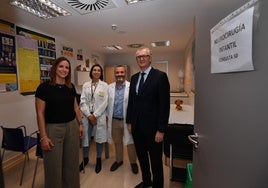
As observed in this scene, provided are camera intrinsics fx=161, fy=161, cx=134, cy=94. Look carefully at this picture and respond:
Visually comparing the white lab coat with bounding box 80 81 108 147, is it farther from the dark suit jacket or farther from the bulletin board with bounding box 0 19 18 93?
the bulletin board with bounding box 0 19 18 93

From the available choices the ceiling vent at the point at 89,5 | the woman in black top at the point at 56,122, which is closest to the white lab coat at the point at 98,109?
the woman in black top at the point at 56,122

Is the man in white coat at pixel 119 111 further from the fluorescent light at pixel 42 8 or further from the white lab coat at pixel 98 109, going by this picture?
the fluorescent light at pixel 42 8

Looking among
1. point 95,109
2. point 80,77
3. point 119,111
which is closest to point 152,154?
point 119,111

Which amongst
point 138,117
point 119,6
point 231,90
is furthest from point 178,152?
point 119,6

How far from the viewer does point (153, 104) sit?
1.56 meters

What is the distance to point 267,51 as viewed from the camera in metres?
0.43

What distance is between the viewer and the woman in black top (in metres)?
1.46

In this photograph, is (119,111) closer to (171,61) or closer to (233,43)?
(233,43)

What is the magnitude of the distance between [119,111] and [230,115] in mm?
1793

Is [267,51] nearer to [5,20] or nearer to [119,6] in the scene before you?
[119,6]

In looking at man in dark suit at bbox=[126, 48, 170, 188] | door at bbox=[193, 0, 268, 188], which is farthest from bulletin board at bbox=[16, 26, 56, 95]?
door at bbox=[193, 0, 268, 188]

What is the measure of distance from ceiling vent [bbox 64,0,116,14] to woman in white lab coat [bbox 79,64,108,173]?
2.42 feet

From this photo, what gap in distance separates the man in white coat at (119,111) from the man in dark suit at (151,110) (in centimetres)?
56

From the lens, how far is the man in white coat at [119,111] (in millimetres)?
2254
